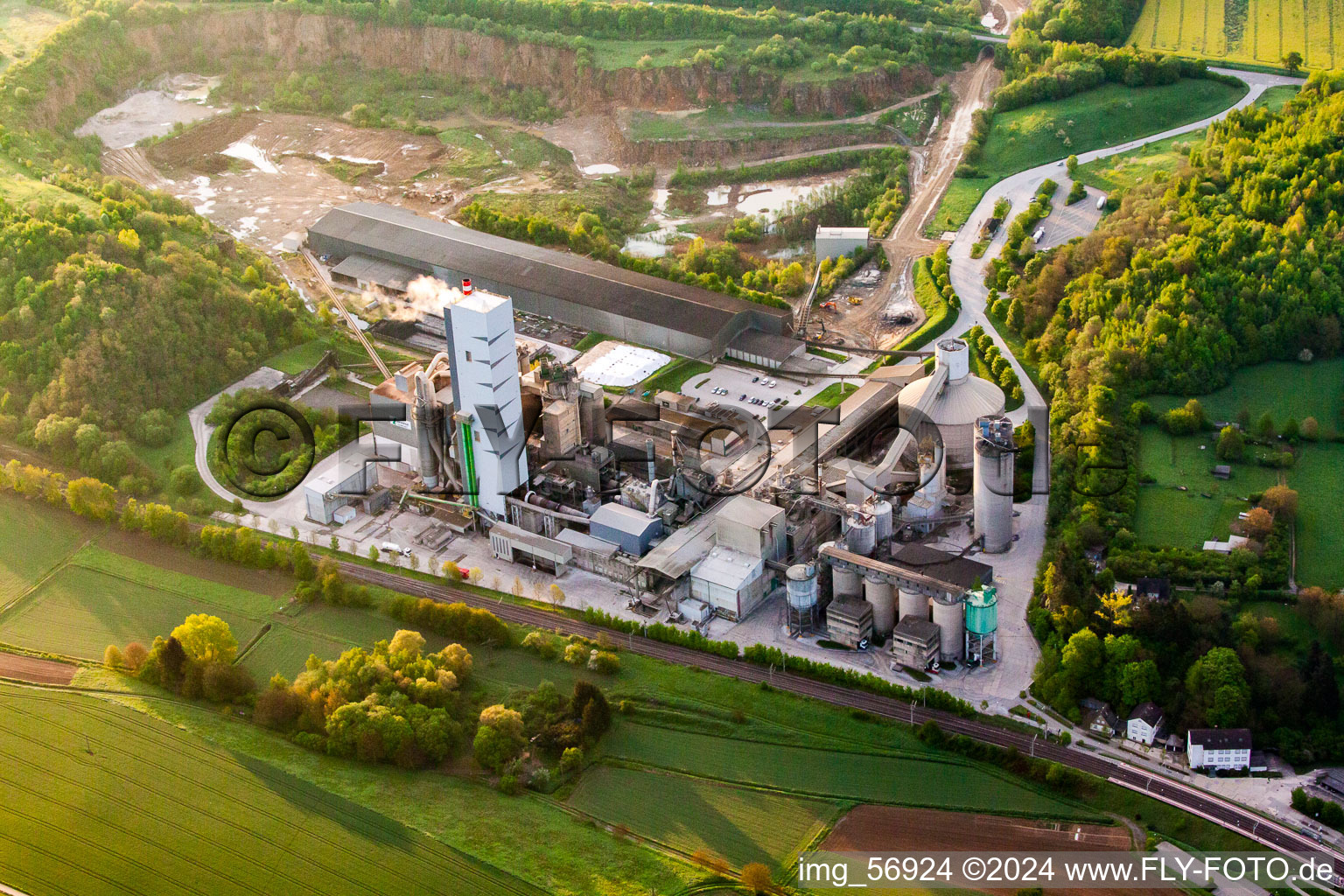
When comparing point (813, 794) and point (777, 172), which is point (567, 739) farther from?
point (777, 172)

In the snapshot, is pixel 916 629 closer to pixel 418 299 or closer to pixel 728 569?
pixel 728 569

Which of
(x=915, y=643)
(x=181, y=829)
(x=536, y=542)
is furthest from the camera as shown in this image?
(x=536, y=542)

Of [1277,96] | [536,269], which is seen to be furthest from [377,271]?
[1277,96]

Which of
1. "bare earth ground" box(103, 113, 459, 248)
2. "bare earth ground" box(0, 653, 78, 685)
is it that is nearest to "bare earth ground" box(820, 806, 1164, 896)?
"bare earth ground" box(0, 653, 78, 685)

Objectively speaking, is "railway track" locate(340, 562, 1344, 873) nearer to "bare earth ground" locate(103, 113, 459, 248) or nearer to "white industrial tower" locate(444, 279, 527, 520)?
"white industrial tower" locate(444, 279, 527, 520)

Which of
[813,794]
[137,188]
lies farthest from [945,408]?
[137,188]

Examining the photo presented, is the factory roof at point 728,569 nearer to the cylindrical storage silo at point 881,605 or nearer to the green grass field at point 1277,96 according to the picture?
the cylindrical storage silo at point 881,605

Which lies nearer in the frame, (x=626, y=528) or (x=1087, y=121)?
(x=626, y=528)

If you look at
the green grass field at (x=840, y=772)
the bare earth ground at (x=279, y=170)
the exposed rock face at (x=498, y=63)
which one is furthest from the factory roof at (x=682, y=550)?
the exposed rock face at (x=498, y=63)
